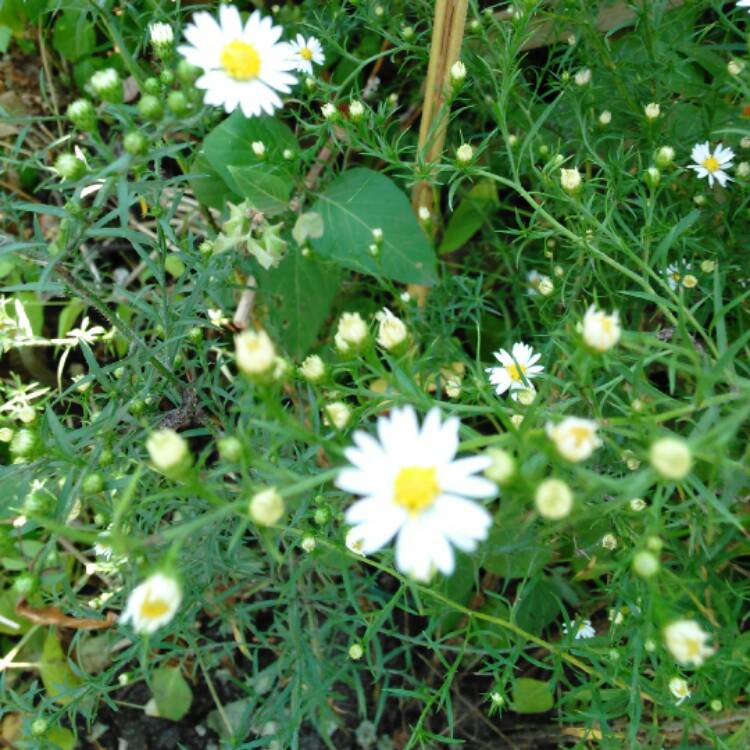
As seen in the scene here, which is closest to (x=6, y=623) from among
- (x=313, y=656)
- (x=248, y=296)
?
(x=313, y=656)

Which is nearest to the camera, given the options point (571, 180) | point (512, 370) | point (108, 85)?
point (108, 85)

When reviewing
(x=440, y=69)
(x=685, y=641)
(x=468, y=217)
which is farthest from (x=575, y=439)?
(x=468, y=217)

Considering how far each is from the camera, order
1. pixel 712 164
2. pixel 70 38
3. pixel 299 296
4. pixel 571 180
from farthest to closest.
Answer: pixel 70 38 → pixel 299 296 → pixel 712 164 → pixel 571 180

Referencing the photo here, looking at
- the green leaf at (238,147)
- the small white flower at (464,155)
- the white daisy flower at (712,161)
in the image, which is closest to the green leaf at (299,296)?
the green leaf at (238,147)

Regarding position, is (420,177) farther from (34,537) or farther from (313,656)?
(34,537)

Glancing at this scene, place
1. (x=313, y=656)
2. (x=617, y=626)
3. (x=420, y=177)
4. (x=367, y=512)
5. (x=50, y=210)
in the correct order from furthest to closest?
(x=313, y=656) → (x=420, y=177) → (x=617, y=626) → (x=50, y=210) → (x=367, y=512)

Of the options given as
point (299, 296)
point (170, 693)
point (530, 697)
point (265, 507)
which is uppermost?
point (265, 507)

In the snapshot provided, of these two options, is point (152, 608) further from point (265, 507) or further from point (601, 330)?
point (601, 330)
